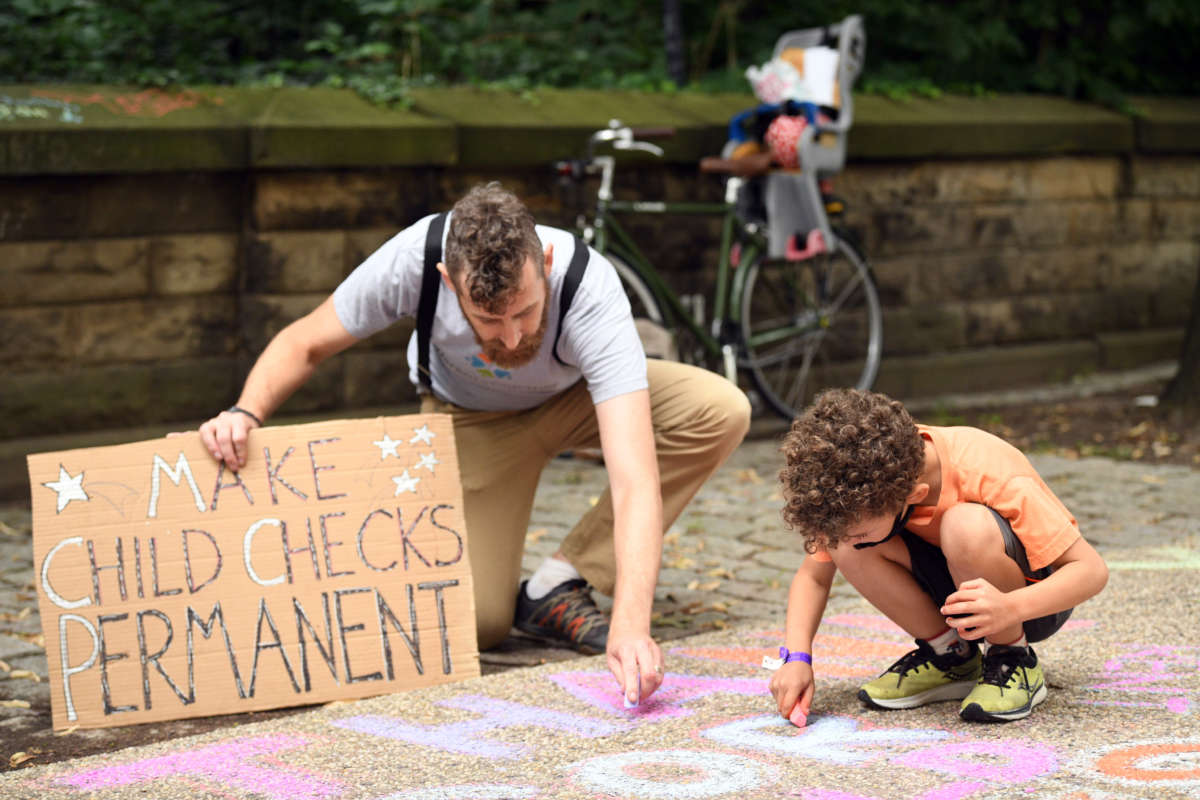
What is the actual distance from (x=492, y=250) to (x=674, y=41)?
5.30m

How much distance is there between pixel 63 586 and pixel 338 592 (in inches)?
23.7

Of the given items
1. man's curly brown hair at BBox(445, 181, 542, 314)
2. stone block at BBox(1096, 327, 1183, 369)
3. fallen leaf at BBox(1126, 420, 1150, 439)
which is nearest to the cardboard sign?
man's curly brown hair at BBox(445, 181, 542, 314)

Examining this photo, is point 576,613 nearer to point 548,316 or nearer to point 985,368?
point 548,316

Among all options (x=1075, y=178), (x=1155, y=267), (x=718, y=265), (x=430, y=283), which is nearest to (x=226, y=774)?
(x=430, y=283)

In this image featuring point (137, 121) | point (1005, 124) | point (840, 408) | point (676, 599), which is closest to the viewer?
point (840, 408)

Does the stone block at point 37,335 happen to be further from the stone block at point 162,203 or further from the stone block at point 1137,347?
the stone block at point 1137,347

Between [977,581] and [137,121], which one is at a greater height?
[137,121]

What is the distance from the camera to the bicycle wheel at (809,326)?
22.5 ft

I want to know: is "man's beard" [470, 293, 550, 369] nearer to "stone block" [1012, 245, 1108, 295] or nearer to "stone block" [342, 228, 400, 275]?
"stone block" [342, 228, 400, 275]

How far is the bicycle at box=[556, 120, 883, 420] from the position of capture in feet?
20.5

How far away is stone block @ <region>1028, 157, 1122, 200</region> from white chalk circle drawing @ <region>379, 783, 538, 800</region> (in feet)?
21.2

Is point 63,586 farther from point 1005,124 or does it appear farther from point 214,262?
point 1005,124

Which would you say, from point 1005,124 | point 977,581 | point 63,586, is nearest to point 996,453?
point 977,581

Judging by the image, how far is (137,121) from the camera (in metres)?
5.66
